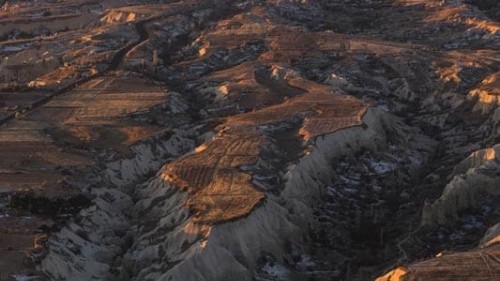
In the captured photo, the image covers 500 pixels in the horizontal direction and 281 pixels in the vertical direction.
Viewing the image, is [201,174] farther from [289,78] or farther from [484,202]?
[289,78]

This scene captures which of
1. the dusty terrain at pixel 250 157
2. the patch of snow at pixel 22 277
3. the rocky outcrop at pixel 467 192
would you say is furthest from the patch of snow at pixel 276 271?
the patch of snow at pixel 22 277

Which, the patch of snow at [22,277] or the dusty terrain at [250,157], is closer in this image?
the patch of snow at [22,277]

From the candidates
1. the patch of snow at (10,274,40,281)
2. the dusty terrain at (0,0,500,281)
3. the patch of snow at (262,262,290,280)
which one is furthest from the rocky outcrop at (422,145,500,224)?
the patch of snow at (10,274,40,281)

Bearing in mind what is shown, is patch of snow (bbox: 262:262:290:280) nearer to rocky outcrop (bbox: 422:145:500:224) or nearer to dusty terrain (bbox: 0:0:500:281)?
dusty terrain (bbox: 0:0:500:281)

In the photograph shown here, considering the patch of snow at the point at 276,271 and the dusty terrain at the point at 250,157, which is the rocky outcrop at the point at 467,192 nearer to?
the dusty terrain at the point at 250,157

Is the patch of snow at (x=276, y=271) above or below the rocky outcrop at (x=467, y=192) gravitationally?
below

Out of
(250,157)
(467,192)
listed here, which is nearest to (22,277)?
(250,157)

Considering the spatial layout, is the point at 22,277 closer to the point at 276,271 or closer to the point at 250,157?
the point at 276,271

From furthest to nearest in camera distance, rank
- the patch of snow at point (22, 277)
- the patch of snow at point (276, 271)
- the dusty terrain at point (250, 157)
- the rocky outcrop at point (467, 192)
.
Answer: the rocky outcrop at point (467, 192) → the dusty terrain at point (250, 157) → the patch of snow at point (276, 271) → the patch of snow at point (22, 277)
